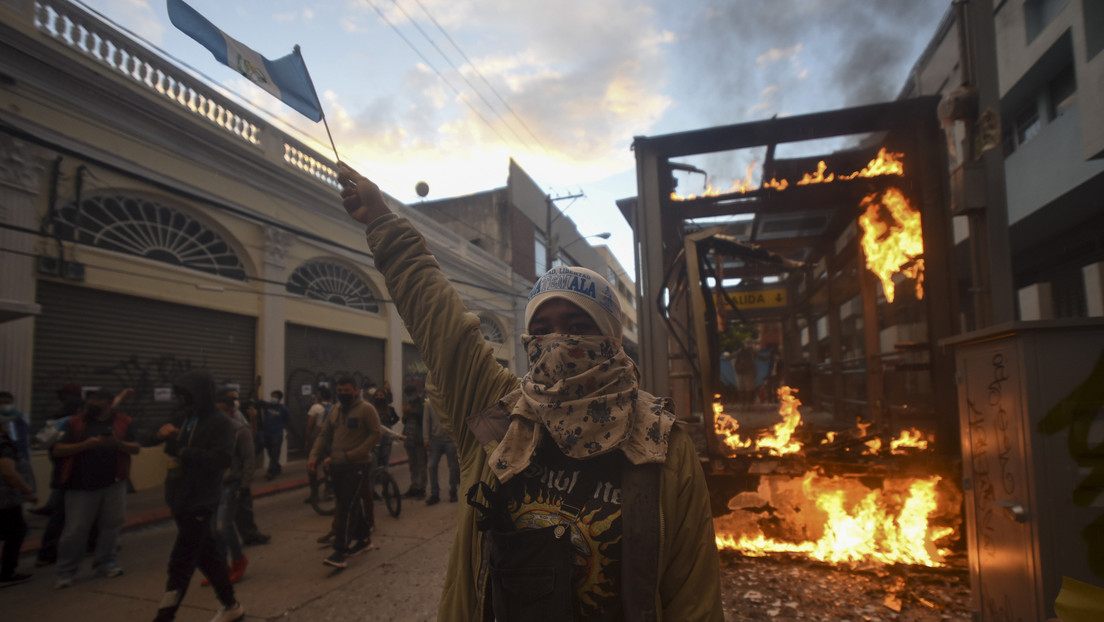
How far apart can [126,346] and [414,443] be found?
518 centimetres

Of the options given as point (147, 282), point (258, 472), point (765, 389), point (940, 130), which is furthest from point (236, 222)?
point (765, 389)

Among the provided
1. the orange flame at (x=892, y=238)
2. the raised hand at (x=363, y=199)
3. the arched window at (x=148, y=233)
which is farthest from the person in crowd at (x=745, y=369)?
the raised hand at (x=363, y=199)

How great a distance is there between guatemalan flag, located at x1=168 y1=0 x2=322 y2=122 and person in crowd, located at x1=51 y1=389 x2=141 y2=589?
458 centimetres

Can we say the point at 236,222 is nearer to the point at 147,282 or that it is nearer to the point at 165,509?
the point at 147,282

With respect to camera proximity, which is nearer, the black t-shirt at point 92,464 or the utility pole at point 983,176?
the utility pole at point 983,176

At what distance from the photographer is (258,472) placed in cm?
1195

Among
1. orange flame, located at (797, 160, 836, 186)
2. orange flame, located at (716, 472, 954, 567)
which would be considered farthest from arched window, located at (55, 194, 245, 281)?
orange flame, located at (797, 160, 836, 186)

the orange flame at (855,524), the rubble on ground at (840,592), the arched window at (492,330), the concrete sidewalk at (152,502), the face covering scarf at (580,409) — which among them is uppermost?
the arched window at (492,330)

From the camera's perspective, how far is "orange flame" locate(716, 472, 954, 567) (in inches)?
187

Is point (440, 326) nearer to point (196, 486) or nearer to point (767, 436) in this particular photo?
point (196, 486)

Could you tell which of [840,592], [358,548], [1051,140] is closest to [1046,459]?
[840,592]

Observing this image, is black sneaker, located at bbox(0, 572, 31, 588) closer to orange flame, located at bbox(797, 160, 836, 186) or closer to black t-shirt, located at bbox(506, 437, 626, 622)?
black t-shirt, located at bbox(506, 437, 626, 622)

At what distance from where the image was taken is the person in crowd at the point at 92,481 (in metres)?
5.26

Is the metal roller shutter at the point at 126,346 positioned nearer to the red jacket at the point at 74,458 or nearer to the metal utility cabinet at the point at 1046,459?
the red jacket at the point at 74,458
